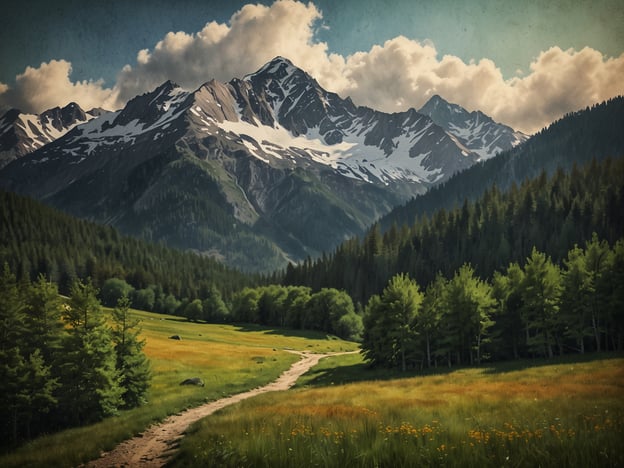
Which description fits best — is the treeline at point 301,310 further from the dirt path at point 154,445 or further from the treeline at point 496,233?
the dirt path at point 154,445

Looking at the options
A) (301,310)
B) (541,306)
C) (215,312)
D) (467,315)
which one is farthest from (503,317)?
(215,312)

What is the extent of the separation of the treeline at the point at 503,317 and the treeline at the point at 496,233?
74.8m

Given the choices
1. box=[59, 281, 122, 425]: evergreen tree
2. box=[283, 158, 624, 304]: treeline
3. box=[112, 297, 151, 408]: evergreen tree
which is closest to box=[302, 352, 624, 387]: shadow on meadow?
box=[112, 297, 151, 408]: evergreen tree

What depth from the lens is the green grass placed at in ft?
69.2

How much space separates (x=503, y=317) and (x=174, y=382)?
148 ft

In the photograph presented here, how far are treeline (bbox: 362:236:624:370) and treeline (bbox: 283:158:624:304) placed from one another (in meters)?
74.8

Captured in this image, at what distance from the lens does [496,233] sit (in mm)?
148625

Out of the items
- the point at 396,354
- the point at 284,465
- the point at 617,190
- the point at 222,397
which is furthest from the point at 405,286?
the point at 617,190

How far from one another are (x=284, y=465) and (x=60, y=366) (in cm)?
2807

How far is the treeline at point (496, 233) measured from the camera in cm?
12675

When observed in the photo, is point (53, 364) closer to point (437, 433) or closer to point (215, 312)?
point (437, 433)

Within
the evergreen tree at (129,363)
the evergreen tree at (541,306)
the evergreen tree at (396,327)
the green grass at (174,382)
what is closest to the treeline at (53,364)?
the evergreen tree at (129,363)

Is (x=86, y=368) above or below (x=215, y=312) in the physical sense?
below

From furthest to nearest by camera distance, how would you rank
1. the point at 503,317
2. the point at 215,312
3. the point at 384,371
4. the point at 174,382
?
the point at 215,312 → the point at 503,317 → the point at 384,371 → the point at 174,382
